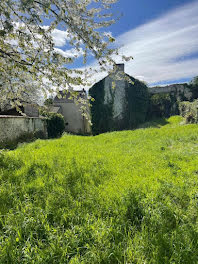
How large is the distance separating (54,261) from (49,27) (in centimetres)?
413

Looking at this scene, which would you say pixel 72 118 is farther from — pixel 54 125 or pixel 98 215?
pixel 98 215

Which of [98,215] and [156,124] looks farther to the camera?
[156,124]

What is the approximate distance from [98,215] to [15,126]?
996 cm

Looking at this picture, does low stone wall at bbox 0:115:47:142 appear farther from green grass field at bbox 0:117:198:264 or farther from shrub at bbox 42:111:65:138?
green grass field at bbox 0:117:198:264

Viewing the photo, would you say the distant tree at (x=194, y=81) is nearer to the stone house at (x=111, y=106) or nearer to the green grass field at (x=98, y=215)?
the stone house at (x=111, y=106)

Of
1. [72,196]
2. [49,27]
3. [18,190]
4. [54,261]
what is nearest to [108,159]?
[72,196]

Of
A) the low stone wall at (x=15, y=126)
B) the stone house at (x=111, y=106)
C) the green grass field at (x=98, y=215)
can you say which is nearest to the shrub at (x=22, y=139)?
the low stone wall at (x=15, y=126)

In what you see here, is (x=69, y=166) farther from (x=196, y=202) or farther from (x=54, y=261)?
(x=196, y=202)

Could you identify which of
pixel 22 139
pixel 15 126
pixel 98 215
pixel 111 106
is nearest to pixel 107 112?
pixel 111 106

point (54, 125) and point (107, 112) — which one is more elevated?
point (107, 112)

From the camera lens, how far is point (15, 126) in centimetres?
1045

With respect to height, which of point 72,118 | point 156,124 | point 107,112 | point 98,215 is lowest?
point 98,215

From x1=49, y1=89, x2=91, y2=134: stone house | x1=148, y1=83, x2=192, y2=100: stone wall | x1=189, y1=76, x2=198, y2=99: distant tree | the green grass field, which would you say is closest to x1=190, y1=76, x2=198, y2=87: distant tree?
x1=189, y1=76, x2=198, y2=99: distant tree

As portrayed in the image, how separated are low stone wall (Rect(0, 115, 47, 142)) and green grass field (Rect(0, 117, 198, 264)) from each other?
5.96m
